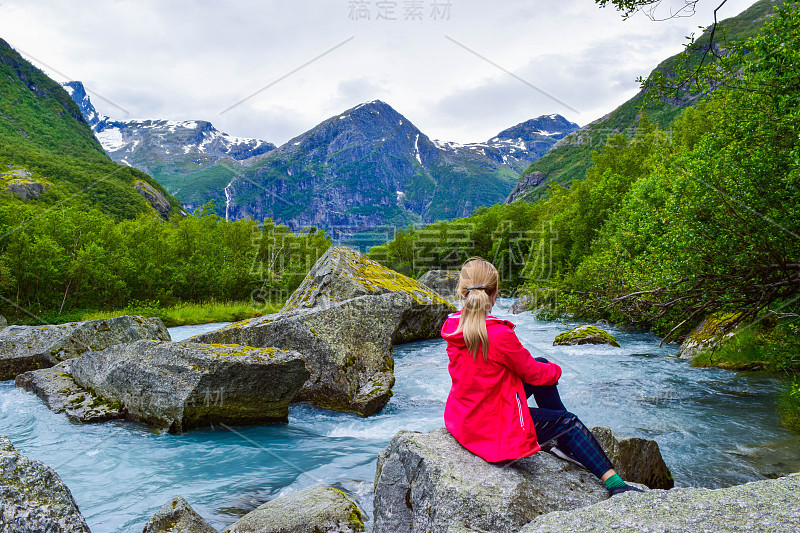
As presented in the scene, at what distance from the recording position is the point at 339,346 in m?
10.4

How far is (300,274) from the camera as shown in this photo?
4203 cm

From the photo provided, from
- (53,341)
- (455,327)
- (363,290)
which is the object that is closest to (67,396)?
(53,341)

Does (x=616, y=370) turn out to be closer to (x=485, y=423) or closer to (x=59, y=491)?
(x=485, y=423)

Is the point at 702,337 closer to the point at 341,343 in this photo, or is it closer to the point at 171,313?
the point at 341,343

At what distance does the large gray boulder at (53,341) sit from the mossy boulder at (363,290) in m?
5.41

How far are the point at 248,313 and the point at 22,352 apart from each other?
19999 mm

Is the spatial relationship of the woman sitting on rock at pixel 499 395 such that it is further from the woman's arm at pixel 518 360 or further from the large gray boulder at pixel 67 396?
the large gray boulder at pixel 67 396

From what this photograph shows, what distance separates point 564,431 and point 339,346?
22.7 feet

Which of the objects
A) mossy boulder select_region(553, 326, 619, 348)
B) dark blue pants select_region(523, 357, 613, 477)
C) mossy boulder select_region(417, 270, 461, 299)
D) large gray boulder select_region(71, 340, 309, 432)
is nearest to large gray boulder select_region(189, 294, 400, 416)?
large gray boulder select_region(71, 340, 309, 432)

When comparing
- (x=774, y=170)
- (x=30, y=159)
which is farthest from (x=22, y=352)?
(x=30, y=159)

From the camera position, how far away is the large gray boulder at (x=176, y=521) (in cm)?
478

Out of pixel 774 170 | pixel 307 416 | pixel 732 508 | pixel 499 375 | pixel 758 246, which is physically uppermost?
pixel 774 170

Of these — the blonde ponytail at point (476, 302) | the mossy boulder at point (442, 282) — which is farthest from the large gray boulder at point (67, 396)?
the mossy boulder at point (442, 282)

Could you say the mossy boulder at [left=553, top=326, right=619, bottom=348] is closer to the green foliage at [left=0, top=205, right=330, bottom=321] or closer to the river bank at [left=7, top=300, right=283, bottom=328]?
the river bank at [left=7, top=300, right=283, bottom=328]
